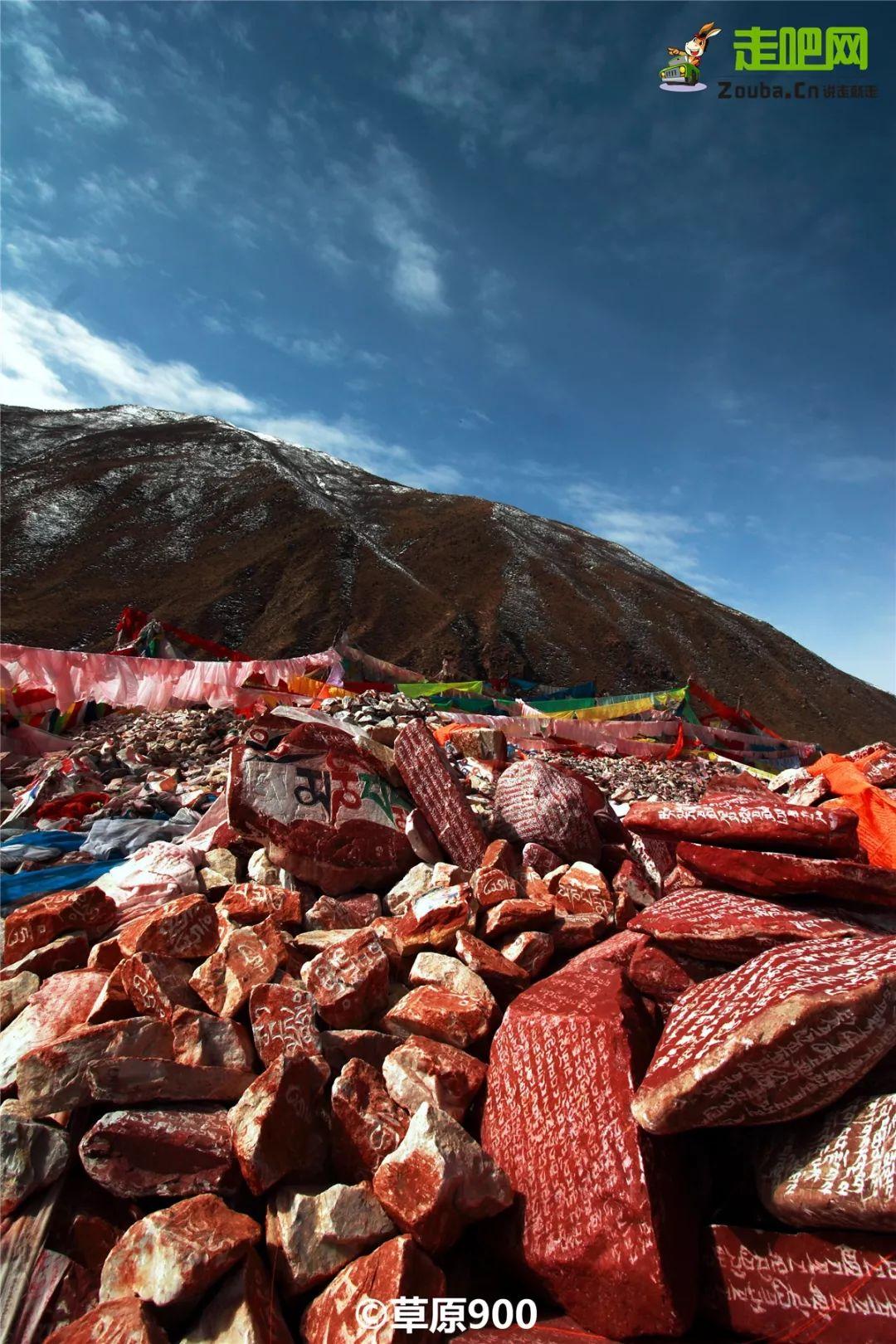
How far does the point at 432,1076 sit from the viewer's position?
2.07 meters

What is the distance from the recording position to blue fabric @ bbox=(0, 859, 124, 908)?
364cm

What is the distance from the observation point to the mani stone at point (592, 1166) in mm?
1600

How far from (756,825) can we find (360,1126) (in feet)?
5.76

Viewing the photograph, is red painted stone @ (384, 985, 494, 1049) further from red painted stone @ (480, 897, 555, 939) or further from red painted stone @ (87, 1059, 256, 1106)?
red painted stone @ (87, 1059, 256, 1106)

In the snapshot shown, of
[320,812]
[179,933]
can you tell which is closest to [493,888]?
[320,812]

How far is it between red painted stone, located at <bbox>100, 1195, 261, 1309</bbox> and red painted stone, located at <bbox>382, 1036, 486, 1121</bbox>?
505mm

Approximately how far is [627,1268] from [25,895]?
3485 millimetres

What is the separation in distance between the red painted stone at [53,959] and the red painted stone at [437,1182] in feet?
5.84

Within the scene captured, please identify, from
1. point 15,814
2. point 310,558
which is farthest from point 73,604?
point 15,814

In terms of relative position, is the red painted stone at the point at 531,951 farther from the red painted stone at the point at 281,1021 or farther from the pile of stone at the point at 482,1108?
the red painted stone at the point at 281,1021

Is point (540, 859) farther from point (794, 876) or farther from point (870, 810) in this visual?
point (870, 810)

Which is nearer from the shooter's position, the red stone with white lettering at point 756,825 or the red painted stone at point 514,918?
the red stone with white lettering at point 756,825

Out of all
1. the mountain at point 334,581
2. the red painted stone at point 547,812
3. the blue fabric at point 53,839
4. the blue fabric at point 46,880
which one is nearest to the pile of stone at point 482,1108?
the red painted stone at point 547,812

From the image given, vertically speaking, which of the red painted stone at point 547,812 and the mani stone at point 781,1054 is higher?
→ the red painted stone at point 547,812
